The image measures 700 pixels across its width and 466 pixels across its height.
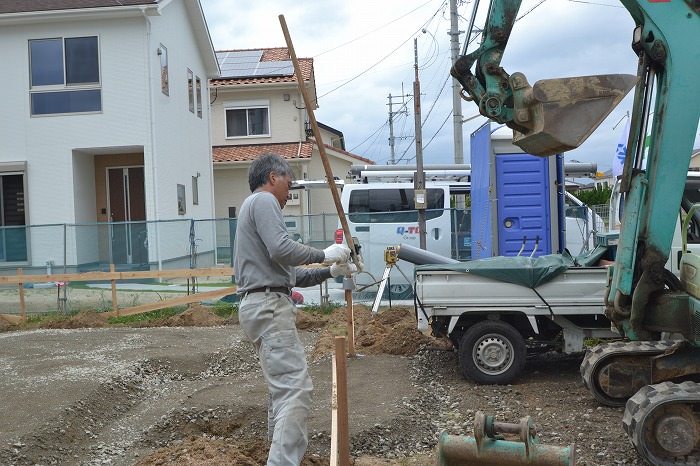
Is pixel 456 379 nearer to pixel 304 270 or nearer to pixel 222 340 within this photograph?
pixel 304 270

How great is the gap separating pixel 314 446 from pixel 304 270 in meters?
1.44

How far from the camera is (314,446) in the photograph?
18.6 ft

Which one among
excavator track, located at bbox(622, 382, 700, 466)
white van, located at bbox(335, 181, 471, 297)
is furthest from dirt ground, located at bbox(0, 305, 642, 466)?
white van, located at bbox(335, 181, 471, 297)

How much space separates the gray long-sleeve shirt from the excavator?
188cm

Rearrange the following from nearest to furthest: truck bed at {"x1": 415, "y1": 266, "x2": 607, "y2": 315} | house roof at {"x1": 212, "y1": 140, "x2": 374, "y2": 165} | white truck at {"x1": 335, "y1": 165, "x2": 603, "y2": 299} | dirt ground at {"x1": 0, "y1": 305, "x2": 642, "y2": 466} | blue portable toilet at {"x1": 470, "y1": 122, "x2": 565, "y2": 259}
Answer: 1. dirt ground at {"x1": 0, "y1": 305, "x2": 642, "y2": 466}
2. truck bed at {"x1": 415, "y1": 266, "x2": 607, "y2": 315}
3. blue portable toilet at {"x1": 470, "y1": 122, "x2": 565, "y2": 259}
4. white truck at {"x1": 335, "y1": 165, "x2": 603, "y2": 299}
5. house roof at {"x1": 212, "y1": 140, "x2": 374, "y2": 165}

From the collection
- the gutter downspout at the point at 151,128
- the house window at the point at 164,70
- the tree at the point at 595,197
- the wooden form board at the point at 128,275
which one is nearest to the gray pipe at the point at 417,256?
the wooden form board at the point at 128,275

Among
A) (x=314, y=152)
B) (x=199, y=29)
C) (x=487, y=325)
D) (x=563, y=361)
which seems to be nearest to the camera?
(x=487, y=325)

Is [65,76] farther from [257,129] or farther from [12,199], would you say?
[257,129]

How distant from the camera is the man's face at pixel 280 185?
4.80 m

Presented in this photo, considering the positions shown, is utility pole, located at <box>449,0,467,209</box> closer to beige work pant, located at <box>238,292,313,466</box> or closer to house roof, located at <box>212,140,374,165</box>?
house roof, located at <box>212,140,374,165</box>

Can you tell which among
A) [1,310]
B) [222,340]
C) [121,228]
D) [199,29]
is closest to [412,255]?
[222,340]

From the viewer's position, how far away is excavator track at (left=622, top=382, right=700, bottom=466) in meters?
4.95

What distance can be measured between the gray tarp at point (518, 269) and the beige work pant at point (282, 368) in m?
3.27

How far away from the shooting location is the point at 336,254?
5191 millimetres
